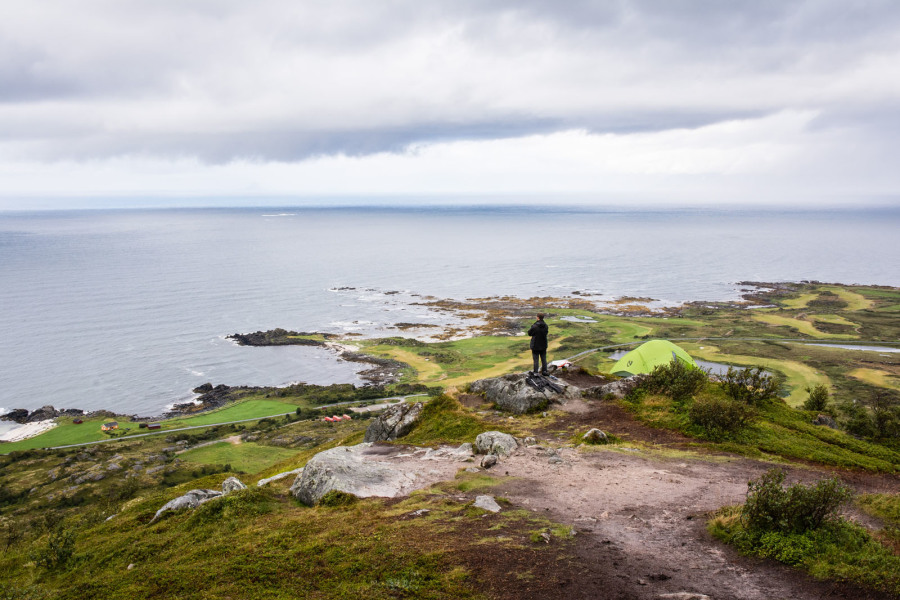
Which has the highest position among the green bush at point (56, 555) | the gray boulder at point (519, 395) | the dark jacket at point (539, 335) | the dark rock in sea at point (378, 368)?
the dark jacket at point (539, 335)

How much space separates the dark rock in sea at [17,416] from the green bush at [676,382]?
224 ft

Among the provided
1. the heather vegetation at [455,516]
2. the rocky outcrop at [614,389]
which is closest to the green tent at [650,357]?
the heather vegetation at [455,516]

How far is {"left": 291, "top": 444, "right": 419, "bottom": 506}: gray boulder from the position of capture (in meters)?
14.5

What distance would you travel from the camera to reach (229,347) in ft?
265

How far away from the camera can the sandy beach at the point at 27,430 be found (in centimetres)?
5232

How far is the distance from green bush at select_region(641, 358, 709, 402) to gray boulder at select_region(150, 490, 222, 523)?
19359 millimetres

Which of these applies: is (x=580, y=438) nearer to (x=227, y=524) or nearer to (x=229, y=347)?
(x=227, y=524)

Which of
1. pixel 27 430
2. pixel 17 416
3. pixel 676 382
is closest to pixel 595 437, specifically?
pixel 676 382

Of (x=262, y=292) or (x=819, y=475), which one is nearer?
(x=819, y=475)

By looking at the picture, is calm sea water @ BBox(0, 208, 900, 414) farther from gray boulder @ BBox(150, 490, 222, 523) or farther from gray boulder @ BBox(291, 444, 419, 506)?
gray boulder @ BBox(291, 444, 419, 506)

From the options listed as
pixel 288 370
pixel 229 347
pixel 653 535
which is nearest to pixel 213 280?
pixel 229 347

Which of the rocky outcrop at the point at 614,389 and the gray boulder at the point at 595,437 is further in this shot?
the rocky outcrop at the point at 614,389

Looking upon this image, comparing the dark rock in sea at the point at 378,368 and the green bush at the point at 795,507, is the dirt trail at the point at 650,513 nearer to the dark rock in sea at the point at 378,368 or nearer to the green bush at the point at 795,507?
the green bush at the point at 795,507

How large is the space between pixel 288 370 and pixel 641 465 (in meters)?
65.7
